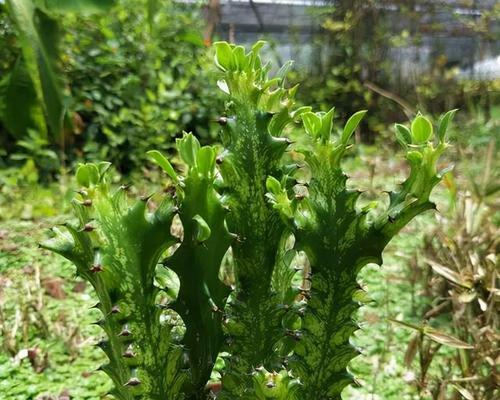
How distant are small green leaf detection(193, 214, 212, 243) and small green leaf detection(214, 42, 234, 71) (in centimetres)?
23

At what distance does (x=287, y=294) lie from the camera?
959 mm

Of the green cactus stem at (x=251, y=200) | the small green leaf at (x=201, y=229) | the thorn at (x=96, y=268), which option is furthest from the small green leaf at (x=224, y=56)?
the thorn at (x=96, y=268)

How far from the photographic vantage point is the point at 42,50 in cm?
268

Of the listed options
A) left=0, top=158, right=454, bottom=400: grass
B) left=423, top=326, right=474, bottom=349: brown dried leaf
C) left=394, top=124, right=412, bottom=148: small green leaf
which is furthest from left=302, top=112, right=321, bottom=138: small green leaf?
left=0, top=158, right=454, bottom=400: grass

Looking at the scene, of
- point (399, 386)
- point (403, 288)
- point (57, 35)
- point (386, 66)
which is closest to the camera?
point (399, 386)

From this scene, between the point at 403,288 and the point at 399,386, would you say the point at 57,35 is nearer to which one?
the point at 403,288

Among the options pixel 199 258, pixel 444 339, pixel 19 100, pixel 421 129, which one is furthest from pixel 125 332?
pixel 19 100

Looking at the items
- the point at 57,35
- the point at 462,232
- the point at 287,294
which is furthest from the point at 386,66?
the point at 287,294

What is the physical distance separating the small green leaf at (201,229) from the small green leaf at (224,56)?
226 mm

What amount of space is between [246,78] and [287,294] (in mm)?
352

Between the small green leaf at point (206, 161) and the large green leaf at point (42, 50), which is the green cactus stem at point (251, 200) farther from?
the large green leaf at point (42, 50)

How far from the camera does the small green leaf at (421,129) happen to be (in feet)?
2.61

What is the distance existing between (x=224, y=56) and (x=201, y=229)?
0.26 meters

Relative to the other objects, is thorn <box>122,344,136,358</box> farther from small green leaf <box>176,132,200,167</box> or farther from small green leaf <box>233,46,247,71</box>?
small green leaf <box>233,46,247,71</box>
